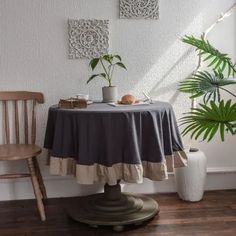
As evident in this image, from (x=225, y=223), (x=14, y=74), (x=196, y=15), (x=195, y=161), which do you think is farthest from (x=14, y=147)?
(x=196, y=15)

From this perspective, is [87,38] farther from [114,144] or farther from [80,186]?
[80,186]

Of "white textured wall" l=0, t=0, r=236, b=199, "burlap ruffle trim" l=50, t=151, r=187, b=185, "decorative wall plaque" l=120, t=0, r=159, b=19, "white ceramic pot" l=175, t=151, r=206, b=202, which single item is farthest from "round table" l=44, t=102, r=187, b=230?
"decorative wall plaque" l=120, t=0, r=159, b=19

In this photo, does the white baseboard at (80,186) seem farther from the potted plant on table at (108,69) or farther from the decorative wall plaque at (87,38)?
the decorative wall plaque at (87,38)

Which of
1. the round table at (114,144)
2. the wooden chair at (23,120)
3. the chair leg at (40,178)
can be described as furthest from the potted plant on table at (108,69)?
the chair leg at (40,178)

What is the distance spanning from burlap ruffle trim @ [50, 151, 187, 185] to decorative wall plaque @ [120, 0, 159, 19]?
1225 millimetres

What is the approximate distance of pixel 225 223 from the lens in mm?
2328

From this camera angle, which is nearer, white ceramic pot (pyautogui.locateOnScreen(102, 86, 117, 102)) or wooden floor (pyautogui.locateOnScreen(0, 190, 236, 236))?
wooden floor (pyautogui.locateOnScreen(0, 190, 236, 236))

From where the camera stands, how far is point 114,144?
6.75 ft

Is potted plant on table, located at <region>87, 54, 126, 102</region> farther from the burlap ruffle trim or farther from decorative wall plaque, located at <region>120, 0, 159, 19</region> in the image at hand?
the burlap ruffle trim

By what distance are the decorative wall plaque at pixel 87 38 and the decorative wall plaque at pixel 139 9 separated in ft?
0.55

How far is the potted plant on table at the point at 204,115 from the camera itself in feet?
6.52

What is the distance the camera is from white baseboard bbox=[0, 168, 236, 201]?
2785 mm

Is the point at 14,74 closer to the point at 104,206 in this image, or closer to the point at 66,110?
the point at 66,110

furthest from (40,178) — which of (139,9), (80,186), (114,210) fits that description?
(139,9)
